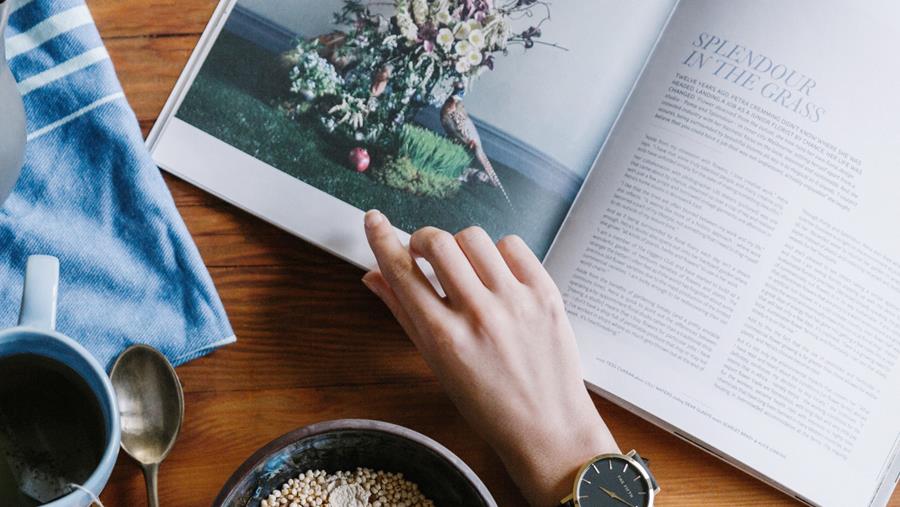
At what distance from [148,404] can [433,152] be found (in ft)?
0.92

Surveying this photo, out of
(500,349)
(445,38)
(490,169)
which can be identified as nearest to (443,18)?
(445,38)

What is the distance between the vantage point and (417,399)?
0.65 metres

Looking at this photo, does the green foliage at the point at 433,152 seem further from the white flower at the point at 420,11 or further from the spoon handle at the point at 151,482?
the spoon handle at the point at 151,482

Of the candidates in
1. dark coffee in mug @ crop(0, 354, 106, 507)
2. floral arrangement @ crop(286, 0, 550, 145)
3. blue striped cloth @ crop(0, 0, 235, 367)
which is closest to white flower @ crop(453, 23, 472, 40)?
floral arrangement @ crop(286, 0, 550, 145)

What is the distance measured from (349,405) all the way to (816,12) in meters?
0.48

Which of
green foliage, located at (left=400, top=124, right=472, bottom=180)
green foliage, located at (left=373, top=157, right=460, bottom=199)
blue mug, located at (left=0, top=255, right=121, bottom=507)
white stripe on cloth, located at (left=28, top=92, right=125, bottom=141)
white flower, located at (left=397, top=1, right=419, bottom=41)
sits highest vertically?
white flower, located at (left=397, top=1, right=419, bottom=41)

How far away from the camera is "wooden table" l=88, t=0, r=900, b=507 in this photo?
633 mm

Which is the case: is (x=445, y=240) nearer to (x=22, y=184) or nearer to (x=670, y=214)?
(x=670, y=214)

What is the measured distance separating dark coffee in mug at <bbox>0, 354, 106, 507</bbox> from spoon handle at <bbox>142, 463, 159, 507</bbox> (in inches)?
2.1

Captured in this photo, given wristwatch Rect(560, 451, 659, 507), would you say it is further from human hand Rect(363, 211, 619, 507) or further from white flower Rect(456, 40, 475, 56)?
white flower Rect(456, 40, 475, 56)

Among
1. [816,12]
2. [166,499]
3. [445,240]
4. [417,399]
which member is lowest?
[166,499]

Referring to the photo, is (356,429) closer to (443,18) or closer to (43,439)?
(43,439)

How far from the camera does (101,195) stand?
2.06 ft

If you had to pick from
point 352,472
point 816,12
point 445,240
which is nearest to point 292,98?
point 445,240
